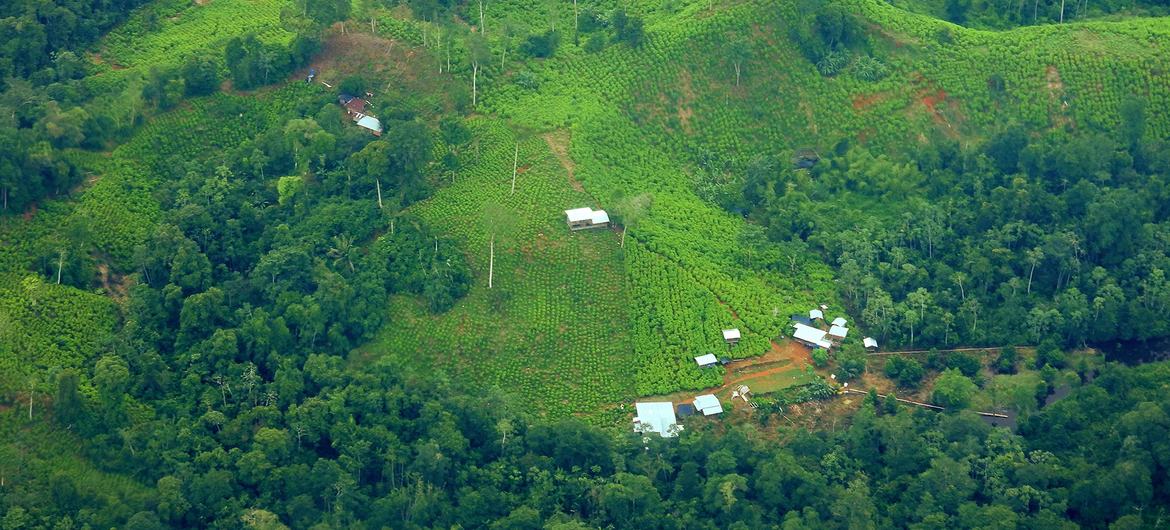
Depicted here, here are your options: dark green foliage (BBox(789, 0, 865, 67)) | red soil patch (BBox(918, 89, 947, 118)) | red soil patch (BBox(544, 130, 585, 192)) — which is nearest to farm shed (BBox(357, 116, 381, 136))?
red soil patch (BBox(544, 130, 585, 192))

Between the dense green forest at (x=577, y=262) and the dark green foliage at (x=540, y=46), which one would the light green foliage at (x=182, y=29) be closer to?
the dense green forest at (x=577, y=262)

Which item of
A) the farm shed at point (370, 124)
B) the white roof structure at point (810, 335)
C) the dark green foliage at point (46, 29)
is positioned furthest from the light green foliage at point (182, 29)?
the white roof structure at point (810, 335)

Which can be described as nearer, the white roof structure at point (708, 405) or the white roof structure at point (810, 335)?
the white roof structure at point (708, 405)

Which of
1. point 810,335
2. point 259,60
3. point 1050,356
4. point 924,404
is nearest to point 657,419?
point 810,335

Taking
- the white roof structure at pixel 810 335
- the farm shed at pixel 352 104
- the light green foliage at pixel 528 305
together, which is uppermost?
the farm shed at pixel 352 104

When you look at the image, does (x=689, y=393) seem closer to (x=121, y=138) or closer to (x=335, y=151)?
(x=335, y=151)

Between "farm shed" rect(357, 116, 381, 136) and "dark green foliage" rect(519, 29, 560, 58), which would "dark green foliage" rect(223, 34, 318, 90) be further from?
"dark green foliage" rect(519, 29, 560, 58)
